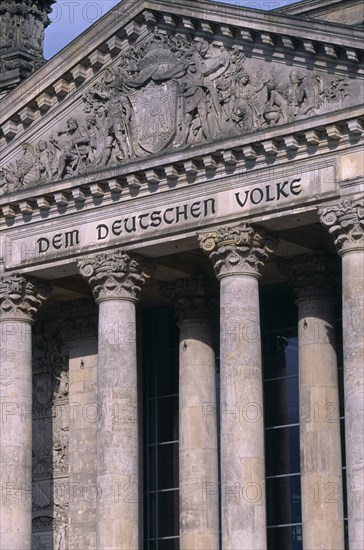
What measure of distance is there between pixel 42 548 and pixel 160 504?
3.51m

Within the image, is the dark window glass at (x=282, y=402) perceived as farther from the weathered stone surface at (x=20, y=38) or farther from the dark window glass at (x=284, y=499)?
the weathered stone surface at (x=20, y=38)

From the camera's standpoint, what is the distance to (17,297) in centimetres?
4609

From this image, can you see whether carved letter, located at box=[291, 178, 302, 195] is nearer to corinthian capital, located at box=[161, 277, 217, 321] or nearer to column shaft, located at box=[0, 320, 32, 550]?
corinthian capital, located at box=[161, 277, 217, 321]

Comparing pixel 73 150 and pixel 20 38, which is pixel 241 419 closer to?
pixel 73 150

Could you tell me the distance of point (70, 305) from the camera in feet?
161

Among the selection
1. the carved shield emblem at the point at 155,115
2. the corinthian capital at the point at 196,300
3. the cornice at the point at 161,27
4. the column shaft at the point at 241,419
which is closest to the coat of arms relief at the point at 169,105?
the carved shield emblem at the point at 155,115

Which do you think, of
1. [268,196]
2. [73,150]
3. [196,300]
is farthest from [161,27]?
[196,300]

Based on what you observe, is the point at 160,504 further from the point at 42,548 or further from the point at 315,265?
the point at 315,265

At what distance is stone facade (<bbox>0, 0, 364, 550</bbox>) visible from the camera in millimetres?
41062

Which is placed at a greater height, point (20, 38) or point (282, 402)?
point (20, 38)

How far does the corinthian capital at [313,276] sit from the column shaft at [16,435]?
734 centimetres

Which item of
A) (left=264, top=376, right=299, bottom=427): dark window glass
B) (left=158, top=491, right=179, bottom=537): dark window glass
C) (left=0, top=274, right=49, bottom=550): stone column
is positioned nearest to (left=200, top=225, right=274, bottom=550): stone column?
(left=264, top=376, right=299, bottom=427): dark window glass

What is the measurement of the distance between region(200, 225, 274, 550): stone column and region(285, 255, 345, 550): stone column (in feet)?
A: 7.11

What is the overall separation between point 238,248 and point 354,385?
488 centimetres
